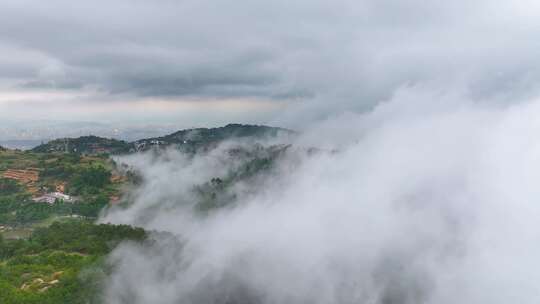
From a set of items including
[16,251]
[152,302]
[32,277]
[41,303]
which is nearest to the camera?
[41,303]

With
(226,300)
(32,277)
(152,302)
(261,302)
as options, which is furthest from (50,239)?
(261,302)

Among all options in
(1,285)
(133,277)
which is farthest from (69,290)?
(133,277)

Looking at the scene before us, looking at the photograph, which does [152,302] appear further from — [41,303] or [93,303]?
[41,303]

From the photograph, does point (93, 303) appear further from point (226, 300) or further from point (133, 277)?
point (226, 300)

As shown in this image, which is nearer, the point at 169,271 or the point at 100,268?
the point at 100,268

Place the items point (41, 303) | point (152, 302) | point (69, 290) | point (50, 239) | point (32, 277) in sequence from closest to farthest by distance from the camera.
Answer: point (41, 303) → point (69, 290) → point (32, 277) → point (152, 302) → point (50, 239)

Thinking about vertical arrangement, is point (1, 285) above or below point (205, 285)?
above
